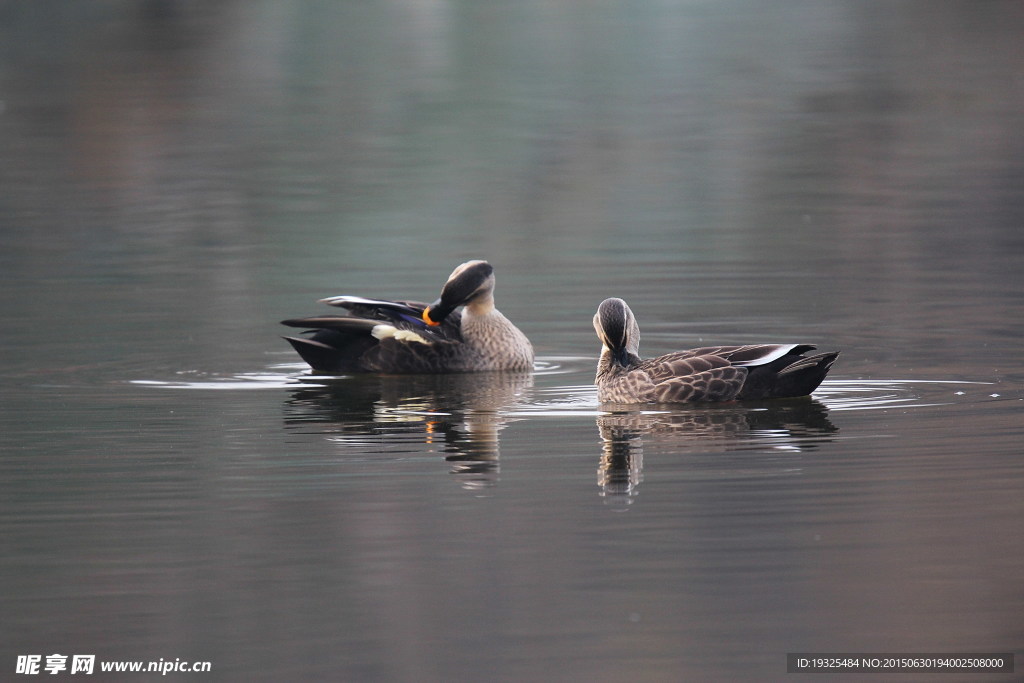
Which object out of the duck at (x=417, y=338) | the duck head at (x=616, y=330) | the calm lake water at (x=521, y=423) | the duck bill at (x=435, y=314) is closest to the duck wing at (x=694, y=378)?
the calm lake water at (x=521, y=423)

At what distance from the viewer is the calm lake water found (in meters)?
6.37

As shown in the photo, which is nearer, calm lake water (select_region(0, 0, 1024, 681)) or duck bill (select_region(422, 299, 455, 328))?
calm lake water (select_region(0, 0, 1024, 681))

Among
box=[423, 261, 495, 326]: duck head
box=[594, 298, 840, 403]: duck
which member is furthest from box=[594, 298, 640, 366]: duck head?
box=[423, 261, 495, 326]: duck head

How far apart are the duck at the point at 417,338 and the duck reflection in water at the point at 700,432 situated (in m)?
1.95

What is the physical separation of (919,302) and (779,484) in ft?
22.1

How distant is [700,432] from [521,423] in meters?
1.09

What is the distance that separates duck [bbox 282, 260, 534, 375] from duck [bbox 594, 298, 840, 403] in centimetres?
182

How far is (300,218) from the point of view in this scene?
2445cm

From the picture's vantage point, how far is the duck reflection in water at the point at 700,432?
8.67 meters

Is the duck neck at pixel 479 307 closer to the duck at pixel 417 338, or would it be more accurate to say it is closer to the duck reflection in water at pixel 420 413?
the duck at pixel 417 338

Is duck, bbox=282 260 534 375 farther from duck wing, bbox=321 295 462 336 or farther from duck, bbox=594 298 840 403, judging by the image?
duck, bbox=594 298 840 403

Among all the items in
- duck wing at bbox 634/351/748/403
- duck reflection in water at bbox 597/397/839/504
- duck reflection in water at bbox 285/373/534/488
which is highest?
duck wing at bbox 634/351/748/403

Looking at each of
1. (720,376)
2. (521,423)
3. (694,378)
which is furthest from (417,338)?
(720,376)

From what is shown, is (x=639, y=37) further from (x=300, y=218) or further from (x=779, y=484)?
(x=779, y=484)
